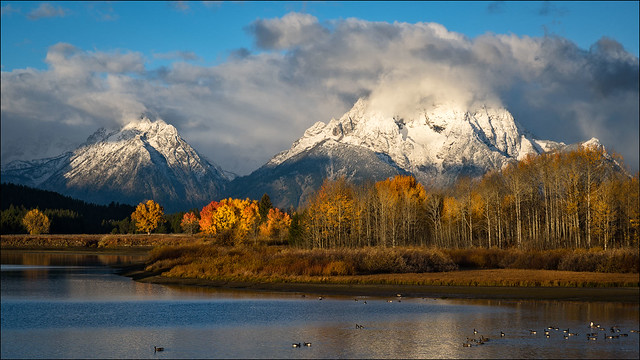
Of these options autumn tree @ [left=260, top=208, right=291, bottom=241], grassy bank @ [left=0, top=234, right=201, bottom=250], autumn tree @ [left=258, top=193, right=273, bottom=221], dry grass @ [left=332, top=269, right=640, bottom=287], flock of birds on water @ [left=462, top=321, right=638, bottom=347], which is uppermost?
autumn tree @ [left=258, top=193, right=273, bottom=221]

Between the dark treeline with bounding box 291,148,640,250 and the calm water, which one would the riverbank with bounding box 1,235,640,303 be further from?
the dark treeline with bounding box 291,148,640,250

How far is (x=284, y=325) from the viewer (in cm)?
4006

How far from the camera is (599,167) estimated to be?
9650 cm

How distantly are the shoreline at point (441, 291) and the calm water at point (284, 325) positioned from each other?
261cm

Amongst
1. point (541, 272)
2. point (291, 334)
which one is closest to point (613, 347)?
point (291, 334)

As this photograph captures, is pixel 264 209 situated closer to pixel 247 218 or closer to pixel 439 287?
pixel 247 218

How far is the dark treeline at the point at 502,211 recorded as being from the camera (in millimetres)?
97062

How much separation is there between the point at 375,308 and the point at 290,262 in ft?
83.3

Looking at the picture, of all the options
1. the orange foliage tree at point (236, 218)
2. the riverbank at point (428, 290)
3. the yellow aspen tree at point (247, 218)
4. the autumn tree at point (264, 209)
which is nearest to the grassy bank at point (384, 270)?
the riverbank at point (428, 290)

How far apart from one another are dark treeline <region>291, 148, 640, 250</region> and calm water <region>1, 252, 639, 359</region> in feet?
159

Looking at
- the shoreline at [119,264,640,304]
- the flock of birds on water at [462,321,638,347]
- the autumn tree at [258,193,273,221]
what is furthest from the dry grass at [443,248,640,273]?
the autumn tree at [258,193,273,221]

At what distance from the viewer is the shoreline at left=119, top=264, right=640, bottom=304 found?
53.4 metres

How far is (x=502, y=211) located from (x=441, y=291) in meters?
65.1

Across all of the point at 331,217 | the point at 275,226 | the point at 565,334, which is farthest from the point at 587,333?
the point at 275,226
